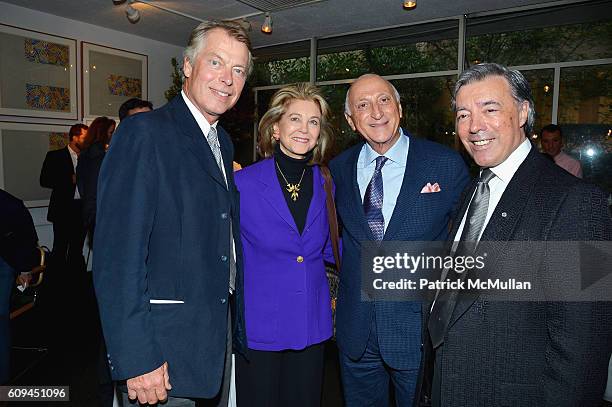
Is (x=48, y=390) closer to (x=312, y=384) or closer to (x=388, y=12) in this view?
(x=312, y=384)

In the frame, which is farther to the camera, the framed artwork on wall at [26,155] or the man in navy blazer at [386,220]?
the framed artwork on wall at [26,155]

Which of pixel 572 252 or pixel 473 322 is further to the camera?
pixel 473 322

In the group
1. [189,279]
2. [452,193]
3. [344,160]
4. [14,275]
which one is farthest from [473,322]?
[14,275]

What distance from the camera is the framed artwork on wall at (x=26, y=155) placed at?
18.6ft

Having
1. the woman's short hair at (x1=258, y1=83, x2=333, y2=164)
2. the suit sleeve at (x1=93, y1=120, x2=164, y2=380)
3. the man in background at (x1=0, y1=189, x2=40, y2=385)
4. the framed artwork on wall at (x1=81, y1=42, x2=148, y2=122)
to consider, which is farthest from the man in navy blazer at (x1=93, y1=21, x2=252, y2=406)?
the framed artwork on wall at (x1=81, y1=42, x2=148, y2=122)

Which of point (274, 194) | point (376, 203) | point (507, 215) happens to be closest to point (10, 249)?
point (274, 194)

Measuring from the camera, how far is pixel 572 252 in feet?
3.86

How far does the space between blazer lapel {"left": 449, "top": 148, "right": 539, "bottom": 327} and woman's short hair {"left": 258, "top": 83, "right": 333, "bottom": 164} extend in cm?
111

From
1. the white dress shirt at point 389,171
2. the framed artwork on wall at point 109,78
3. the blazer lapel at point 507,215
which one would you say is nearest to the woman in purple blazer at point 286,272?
the white dress shirt at point 389,171

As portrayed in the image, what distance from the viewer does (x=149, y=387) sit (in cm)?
132

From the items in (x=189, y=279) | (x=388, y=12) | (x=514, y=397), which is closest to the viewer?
(x=514, y=397)

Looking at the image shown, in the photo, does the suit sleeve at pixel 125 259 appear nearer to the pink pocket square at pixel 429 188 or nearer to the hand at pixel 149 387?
the hand at pixel 149 387

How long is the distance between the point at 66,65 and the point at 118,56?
2.95ft

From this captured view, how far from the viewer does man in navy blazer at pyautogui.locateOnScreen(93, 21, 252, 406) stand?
128 cm
